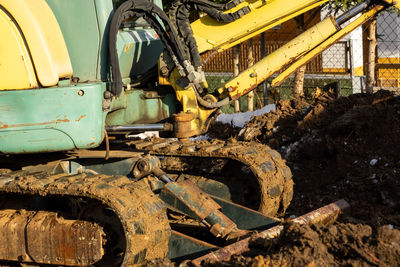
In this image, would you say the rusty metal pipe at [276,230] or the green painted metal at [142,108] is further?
the green painted metal at [142,108]

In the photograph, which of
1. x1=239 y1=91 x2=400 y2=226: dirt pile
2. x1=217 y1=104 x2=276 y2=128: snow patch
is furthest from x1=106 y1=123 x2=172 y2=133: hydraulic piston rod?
x1=217 y1=104 x2=276 y2=128: snow patch

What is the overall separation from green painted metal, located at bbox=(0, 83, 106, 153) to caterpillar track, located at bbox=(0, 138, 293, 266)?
265 millimetres

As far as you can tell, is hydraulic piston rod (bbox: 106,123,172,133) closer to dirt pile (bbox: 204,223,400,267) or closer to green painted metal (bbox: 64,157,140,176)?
green painted metal (bbox: 64,157,140,176)

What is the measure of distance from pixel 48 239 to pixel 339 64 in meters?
10.9

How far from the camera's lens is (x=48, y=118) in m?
4.68

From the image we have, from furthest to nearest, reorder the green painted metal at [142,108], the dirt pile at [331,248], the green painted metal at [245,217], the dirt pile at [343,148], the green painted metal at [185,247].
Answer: the dirt pile at [343,148] → the green painted metal at [142,108] → the green painted metal at [245,217] → the green painted metal at [185,247] → the dirt pile at [331,248]

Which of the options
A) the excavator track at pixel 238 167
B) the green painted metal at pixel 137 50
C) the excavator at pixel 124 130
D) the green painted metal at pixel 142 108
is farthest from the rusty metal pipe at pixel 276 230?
the green painted metal at pixel 137 50

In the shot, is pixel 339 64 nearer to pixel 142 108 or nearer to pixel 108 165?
pixel 142 108

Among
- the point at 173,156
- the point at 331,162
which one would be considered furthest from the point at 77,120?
the point at 331,162

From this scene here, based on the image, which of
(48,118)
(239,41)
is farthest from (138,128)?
(239,41)

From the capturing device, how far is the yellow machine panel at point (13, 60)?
453 centimetres

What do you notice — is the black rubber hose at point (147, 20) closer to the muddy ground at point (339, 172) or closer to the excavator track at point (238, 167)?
the excavator track at point (238, 167)

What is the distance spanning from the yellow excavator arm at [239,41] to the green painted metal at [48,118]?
3.27 feet

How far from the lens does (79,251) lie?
463 cm
